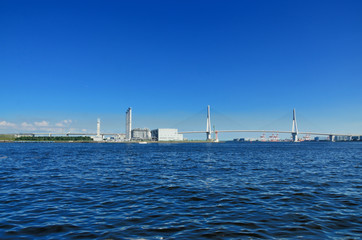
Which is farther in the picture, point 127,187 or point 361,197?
point 127,187

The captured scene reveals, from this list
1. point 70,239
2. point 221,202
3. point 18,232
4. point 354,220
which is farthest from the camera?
point 221,202

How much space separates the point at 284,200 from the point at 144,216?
6482 mm

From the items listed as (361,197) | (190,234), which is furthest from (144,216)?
(361,197)

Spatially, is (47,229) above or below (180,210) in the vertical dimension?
above

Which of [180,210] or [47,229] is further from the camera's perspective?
[180,210]

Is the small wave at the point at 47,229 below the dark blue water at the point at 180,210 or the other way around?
the other way around

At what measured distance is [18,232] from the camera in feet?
23.3

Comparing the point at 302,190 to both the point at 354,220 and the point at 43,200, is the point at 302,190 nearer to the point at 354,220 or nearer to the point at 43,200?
the point at 354,220

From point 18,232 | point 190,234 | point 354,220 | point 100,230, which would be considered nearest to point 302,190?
point 354,220

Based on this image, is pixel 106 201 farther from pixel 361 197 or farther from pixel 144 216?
pixel 361 197

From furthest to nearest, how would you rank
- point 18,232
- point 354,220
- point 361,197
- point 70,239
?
point 361,197
point 354,220
point 18,232
point 70,239

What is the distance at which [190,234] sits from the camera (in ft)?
22.8

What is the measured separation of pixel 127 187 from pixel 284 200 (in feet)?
27.5

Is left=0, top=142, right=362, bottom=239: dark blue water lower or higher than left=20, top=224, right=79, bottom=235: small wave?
lower
